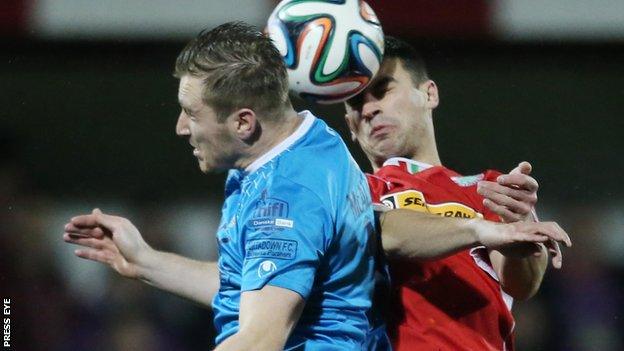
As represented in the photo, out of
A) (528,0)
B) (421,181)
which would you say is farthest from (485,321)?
(528,0)

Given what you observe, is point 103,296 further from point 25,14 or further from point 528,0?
point 528,0

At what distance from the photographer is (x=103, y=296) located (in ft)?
29.1

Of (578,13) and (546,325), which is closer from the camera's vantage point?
(546,325)

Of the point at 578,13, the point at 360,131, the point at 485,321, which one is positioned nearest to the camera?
the point at 485,321

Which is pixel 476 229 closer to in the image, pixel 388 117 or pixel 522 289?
pixel 522 289

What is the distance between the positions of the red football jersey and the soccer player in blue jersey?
399 mm

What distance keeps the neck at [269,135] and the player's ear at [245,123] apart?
24mm

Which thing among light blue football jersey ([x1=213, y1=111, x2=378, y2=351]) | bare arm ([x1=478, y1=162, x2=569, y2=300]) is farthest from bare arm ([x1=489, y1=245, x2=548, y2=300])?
light blue football jersey ([x1=213, y1=111, x2=378, y2=351])

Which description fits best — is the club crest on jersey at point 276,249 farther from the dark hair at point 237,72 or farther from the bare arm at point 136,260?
the bare arm at point 136,260

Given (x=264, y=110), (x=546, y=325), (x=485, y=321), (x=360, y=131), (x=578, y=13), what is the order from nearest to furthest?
1. (x=264, y=110)
2. (x=485, y=321)
3. (x=360, y=131)
4. (x=546, y=325)
5. (x=578, y=13)

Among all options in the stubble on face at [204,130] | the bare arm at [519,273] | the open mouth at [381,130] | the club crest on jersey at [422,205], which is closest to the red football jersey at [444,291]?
the club crest on jersey at [422,205]

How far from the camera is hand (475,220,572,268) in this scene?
11.1 feet

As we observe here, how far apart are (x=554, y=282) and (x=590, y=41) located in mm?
2133

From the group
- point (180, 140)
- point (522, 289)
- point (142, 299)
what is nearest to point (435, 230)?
point (522, 289)
